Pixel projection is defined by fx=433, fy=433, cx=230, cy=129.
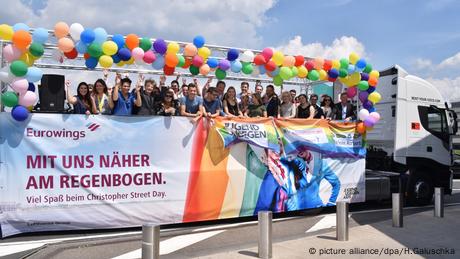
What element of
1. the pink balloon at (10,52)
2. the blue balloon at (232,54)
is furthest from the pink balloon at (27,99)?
the blue balloon at (232,54)

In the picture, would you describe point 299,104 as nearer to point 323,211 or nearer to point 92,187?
point 323,211

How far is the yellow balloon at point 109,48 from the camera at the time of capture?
6.95m

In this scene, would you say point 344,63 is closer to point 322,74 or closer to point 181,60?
point 322,74

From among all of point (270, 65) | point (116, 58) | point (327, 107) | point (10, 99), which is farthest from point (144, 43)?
point (327, 107)

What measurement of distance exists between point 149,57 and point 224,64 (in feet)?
4.90

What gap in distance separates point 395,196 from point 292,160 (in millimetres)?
2072

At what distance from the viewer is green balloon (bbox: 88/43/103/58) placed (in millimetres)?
6883

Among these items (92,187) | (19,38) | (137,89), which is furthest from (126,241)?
(19,38)

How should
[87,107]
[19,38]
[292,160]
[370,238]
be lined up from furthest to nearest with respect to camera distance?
[292,160] → [87,107] → [370,238] → [19,38]

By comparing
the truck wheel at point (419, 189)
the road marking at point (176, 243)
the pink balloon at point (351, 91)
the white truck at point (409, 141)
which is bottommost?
the road marking at point (176, 243)

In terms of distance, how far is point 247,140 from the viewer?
8.23m

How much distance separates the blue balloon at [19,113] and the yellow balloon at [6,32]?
3.33ft

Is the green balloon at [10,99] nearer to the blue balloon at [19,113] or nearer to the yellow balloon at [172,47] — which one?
the blue balloon at [19,113]

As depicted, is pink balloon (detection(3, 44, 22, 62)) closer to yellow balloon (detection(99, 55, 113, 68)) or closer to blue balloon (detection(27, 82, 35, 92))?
blue balloon (detection(27, 82, 35, 92))
